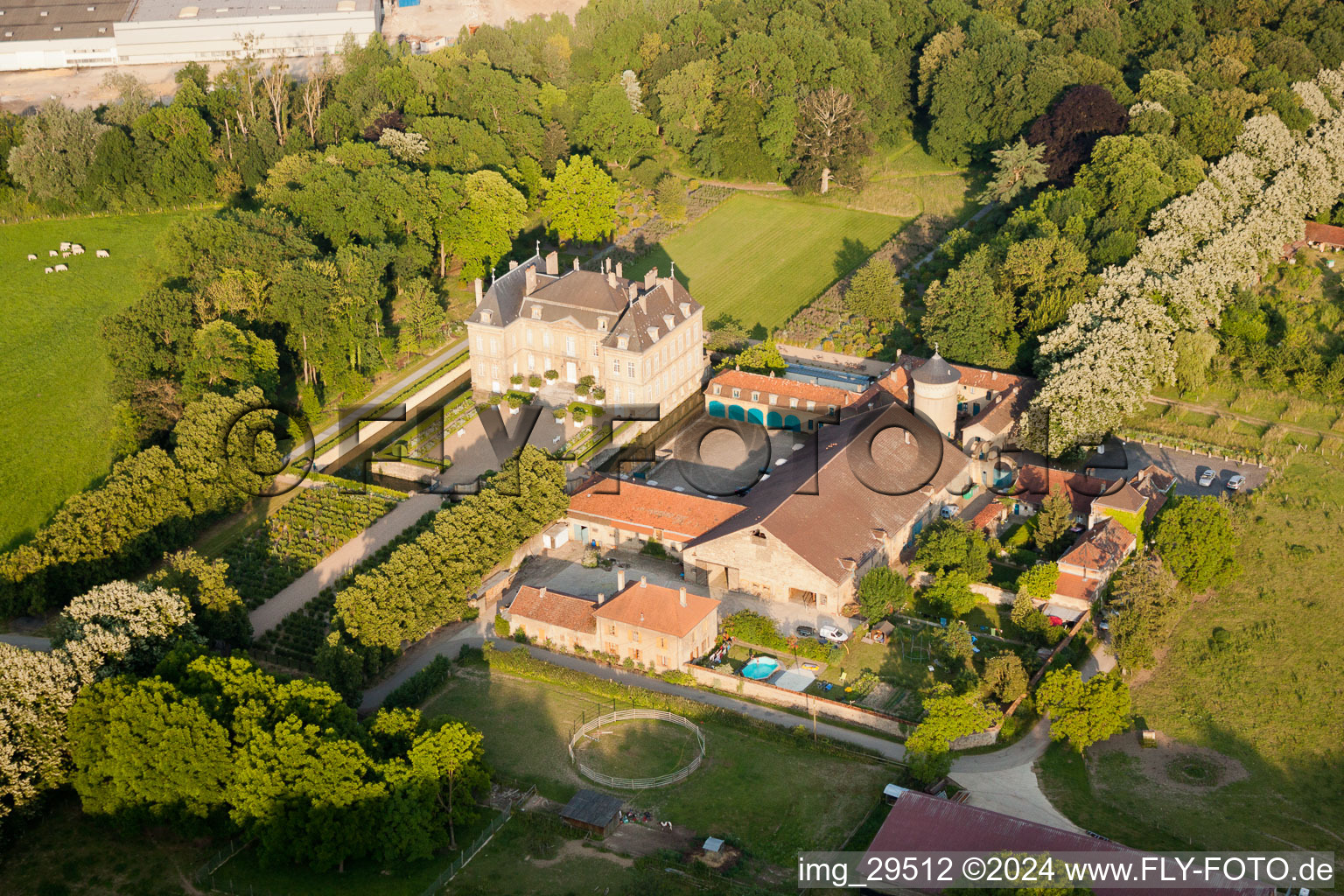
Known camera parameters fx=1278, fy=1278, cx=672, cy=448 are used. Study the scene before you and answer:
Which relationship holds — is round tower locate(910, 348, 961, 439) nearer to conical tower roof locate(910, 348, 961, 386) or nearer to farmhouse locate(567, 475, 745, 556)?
conical tower roof locate(910, 348, 961, 386)

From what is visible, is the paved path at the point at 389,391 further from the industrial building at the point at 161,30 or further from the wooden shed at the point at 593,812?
the industrial building at the point at 161,30

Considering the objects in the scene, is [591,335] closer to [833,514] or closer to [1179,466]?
[833,514]

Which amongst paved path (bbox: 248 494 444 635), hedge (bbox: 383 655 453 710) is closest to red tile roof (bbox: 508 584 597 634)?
hedge (bbox: 383 655 453 710)

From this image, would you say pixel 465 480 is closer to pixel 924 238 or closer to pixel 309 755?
pixel 309 755

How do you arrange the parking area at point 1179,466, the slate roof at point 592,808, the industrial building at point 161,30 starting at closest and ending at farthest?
the slate roof at point 592,808, the parking area at point 1179,466, the industrial building at point 161,30

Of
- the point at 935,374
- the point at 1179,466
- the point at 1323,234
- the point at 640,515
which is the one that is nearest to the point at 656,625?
the point at 640,515

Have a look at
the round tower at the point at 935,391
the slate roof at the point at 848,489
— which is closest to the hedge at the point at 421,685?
the slate roof at the point at 848,489
